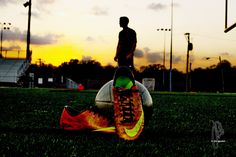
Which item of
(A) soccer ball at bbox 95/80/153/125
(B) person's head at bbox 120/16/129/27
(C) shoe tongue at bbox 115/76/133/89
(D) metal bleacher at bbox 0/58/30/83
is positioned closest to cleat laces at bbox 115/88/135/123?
(C) shoe tongue at bbox 115/76/133/89

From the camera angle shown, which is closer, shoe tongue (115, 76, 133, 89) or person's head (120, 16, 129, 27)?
shoe tongue (115, 76, 133, 89)

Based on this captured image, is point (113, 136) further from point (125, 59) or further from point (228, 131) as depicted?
point (228, 131)

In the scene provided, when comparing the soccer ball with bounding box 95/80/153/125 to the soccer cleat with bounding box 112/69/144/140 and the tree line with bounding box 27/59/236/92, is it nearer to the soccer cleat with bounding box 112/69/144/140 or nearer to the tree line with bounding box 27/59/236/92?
the soccer cleat with bounding box 112/69/144/140

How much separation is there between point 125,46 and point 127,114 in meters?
1.33

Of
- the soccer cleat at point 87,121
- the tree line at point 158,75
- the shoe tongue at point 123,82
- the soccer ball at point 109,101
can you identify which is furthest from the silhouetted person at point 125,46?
the tree line at point 158,75

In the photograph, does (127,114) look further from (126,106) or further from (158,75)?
(158,75)

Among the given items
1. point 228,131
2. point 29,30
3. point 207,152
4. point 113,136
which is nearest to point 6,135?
point 113,136

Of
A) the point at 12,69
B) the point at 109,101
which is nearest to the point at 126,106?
the point at 109,101

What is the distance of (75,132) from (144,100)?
1.21m

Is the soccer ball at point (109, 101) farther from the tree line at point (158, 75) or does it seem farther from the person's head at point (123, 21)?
the tree line at point (158, 75)

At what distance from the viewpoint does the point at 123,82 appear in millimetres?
5652

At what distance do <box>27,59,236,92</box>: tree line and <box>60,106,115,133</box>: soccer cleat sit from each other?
230 feet

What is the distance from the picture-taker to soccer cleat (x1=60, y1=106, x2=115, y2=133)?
6230 mm

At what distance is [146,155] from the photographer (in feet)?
15.2
